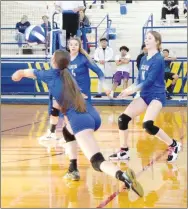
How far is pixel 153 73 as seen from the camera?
8617 mm

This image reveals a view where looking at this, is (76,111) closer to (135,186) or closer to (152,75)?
(135,186)

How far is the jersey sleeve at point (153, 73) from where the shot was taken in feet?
28.1

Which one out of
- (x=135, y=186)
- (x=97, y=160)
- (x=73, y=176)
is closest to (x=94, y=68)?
(x=73, y=176)

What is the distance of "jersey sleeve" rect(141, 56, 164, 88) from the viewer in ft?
28.1

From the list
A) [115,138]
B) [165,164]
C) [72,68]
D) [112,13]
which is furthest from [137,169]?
[112,13]

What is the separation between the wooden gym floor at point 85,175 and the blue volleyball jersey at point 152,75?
110 centimetres

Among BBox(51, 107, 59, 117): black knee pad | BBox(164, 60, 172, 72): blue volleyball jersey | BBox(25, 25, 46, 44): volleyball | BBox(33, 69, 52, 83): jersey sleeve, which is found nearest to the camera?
BBox(33, 69, 52, 83): jersey sleeve

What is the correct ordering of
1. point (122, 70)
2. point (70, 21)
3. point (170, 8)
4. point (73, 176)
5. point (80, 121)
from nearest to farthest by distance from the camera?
point (80, 121), point (73, 176), point (70, 21), point (122, 70), point (170, 8)

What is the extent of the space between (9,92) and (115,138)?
875cm

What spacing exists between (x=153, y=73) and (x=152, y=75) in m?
0.03

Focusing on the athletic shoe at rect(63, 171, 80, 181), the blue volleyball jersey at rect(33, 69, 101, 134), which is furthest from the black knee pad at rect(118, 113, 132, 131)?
the blue volleyball jersey at rect(33, 69, 101, 134)

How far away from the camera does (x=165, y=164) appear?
8.77m

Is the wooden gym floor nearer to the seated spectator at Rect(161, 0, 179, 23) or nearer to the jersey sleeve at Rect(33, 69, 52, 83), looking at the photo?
the jersey sleeve at Rect(33, 69, 52, 83)

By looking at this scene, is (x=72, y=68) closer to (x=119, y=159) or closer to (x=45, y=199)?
(x=119, y=159)
